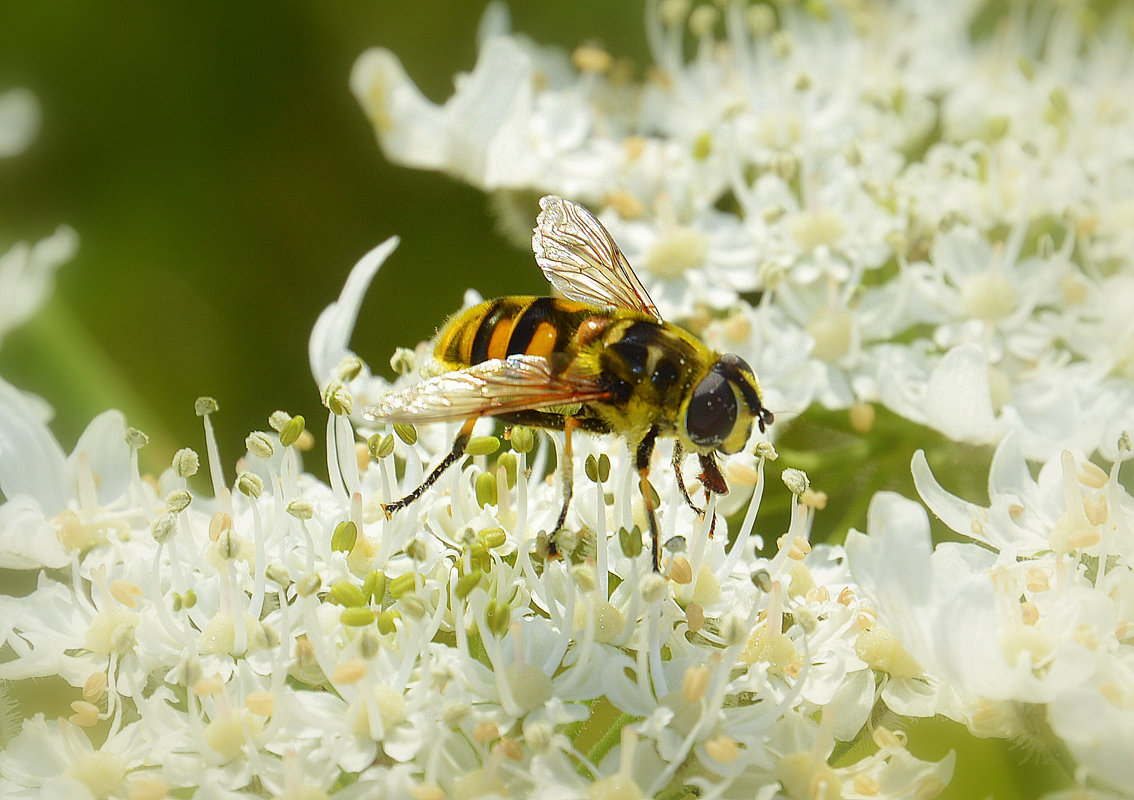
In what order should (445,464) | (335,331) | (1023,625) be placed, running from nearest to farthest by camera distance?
(1023,625), (445,464), (335,331)

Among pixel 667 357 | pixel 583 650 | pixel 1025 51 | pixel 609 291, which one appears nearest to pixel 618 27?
pixel 1025 51

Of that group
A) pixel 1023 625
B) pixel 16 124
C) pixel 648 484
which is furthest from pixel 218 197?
pixel 1023 625

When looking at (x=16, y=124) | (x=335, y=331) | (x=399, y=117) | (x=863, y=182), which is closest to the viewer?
(x=335, y=331)

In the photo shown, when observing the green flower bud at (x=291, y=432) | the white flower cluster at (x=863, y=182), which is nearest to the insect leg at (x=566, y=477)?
the green flower bud at (x=291, y=432)

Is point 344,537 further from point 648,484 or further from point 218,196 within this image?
point 218,196

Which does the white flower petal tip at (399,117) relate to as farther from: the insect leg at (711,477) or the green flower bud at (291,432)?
the insect leg at (711,477)

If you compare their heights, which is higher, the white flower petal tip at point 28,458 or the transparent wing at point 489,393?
the transparent wing at point 489,393
